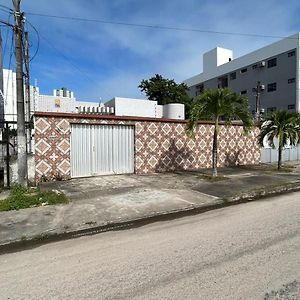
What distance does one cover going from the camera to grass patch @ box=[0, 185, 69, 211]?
7.29 metres

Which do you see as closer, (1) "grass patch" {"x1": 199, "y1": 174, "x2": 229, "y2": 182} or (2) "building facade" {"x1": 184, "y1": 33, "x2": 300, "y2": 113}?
(1) "grass patch" {"x1": 199, "y1": 174, "x2": 229, "y2": 182}

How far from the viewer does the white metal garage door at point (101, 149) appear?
38.0 ft

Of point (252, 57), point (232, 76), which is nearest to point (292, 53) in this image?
point (252, 57)

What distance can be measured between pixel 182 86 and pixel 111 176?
112 feet

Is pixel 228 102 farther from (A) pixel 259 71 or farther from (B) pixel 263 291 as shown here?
(A) pixel 259 71

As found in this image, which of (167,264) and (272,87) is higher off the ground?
(272,87)

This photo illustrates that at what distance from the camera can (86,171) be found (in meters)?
11.8

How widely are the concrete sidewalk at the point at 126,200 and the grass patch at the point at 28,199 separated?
11.8 inches

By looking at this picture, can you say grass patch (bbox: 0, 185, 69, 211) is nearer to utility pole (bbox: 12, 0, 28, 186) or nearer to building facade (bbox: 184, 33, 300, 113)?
utility pole (bbox: 12, 0, 28, 186)

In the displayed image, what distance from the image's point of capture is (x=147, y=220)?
654cm

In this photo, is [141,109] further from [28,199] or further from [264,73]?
[264,73]

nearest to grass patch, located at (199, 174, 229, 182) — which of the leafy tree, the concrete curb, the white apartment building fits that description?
the concrete curb

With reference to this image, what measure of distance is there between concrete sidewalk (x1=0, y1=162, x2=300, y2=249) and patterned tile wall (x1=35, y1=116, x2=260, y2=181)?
91 centimetres

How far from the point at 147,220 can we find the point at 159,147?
7.08 metres
